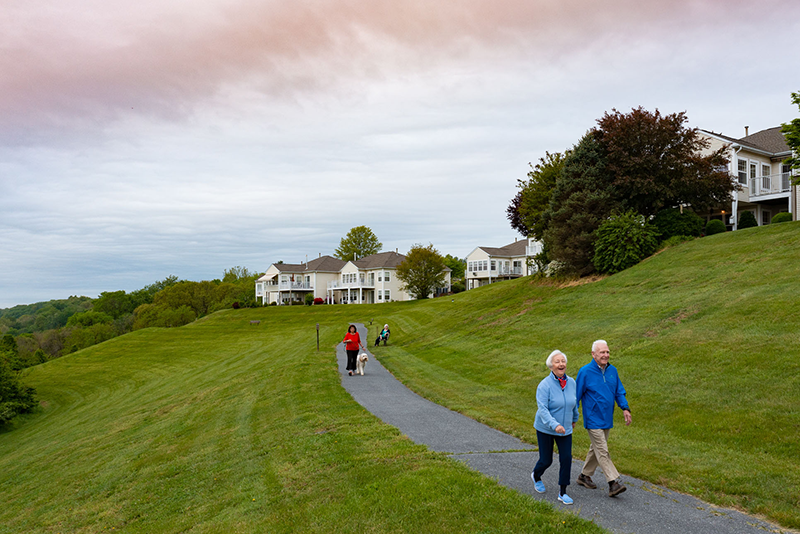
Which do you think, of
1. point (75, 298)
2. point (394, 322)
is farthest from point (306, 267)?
point (75, 298)

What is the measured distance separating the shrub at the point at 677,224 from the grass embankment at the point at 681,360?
1.82 m

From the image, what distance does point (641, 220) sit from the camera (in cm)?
2844

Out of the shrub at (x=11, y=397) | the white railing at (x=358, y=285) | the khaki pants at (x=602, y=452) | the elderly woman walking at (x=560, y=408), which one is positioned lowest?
the shrub at (x=11, y=397)

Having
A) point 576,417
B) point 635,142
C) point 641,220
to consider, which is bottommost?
point 576,417

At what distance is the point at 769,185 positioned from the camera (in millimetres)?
33906

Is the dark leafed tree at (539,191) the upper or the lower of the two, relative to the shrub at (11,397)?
upper

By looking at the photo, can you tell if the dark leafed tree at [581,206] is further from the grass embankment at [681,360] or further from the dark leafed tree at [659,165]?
the grass embankment at [681,360]

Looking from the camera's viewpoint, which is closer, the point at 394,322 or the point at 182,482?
the point at 182,482

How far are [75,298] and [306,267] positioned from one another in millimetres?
132083

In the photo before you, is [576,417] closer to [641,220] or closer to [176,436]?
[176,436]

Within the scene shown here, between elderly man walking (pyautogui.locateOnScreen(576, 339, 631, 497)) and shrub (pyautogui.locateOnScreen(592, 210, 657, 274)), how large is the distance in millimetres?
21606

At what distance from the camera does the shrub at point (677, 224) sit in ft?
91.8

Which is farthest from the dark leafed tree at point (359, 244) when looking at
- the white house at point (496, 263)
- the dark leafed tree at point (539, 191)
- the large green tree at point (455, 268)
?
the dark leafed tree at point (539, 191)

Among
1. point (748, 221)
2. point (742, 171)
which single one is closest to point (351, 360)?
point (748, 221)
